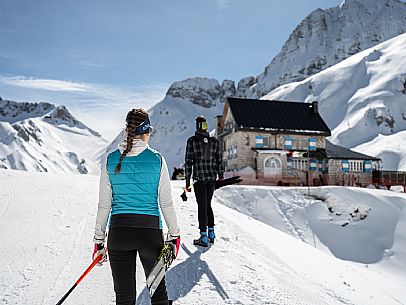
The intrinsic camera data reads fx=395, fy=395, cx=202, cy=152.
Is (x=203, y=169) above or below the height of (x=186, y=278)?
above

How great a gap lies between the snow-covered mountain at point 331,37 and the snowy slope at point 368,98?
41900 millimetres

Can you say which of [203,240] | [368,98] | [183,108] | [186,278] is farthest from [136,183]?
[183,108]

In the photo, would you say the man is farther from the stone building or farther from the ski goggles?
the stone building

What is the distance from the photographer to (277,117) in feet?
130

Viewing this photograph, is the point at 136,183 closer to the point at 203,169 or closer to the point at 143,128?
the point at 143,128

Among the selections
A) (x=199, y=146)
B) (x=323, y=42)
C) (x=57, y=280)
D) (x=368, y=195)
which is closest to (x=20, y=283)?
(x=57, y=280)

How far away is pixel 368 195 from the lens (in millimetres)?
19703

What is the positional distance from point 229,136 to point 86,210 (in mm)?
32515

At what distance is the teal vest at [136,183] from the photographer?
3297 mm

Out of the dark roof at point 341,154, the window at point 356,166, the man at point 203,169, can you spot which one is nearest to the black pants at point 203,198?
the man at point 203,169

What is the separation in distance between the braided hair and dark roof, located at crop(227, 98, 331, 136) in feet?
110

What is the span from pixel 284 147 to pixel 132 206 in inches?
1398

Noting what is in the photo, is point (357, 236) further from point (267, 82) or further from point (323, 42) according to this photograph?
point (323, 42)

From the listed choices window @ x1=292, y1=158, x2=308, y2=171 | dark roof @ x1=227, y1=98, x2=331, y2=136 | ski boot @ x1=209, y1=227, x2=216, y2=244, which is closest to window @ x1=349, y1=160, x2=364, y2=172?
dark roof @ x1=227, y1=98, x2=331, y2=136
